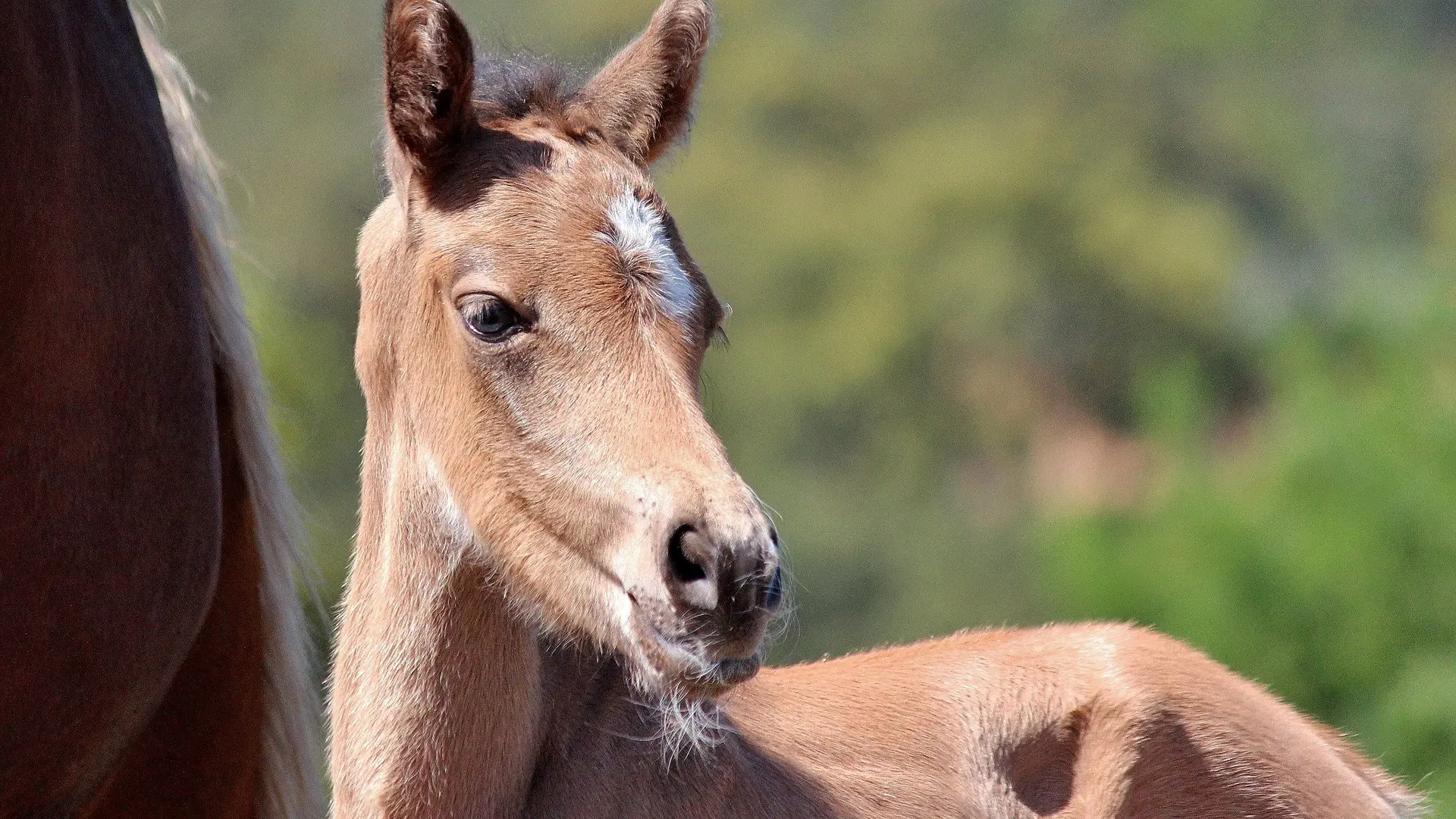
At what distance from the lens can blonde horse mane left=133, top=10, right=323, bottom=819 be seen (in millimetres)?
3846

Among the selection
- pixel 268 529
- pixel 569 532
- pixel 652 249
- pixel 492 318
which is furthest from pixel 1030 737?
pixel 268 529

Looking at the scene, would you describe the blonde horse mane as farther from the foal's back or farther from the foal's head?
the foal's back

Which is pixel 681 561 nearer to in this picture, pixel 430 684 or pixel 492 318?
pixel 492 318

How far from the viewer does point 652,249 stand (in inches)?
136

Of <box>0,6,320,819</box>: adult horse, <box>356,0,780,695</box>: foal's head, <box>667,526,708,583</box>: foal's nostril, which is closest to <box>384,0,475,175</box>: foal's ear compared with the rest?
<box>356,0,780,695</box>: foal's head

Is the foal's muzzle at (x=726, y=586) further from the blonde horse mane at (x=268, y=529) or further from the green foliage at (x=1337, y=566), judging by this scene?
the green foliage at (x=1337, y=566)

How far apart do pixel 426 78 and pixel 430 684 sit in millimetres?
1301

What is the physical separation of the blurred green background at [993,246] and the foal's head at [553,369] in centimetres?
1323

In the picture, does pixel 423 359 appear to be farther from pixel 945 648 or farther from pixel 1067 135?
pixel 1067 135

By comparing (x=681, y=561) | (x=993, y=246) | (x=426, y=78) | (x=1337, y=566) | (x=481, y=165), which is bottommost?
(x=993, y=246)

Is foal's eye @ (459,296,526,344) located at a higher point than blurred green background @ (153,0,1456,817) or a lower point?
higher

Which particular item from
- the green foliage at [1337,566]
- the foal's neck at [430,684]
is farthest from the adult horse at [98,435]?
the green foliage at [1337,566]

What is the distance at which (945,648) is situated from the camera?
4484 millimetres

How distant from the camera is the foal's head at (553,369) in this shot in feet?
10.3
